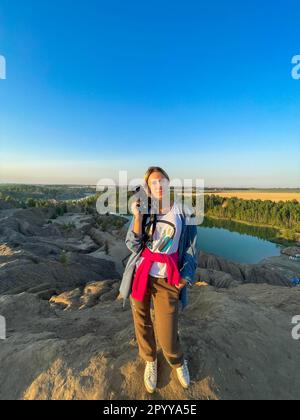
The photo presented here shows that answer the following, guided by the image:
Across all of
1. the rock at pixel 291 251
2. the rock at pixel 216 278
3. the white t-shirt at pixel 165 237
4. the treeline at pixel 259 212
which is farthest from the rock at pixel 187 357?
the treeline at pixel 259 212

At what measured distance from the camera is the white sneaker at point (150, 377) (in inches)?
116

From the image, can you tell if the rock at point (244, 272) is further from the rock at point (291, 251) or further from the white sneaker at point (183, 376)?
the rock at point (291, 251)

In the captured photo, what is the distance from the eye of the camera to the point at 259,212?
75375 mm

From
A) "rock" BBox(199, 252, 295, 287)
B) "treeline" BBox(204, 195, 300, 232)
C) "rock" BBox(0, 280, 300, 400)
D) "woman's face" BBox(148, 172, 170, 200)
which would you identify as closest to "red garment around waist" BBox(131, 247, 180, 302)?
"woman's face" BBox(148, 172, 170, 200)

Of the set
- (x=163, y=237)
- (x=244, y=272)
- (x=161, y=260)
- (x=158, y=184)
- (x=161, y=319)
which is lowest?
(x=244, y=272)

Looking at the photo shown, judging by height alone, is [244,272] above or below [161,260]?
below

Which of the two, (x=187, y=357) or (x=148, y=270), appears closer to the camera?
(x=148, y=270)

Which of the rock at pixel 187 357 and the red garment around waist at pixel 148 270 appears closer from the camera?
the red garment around waist at pixel 148 270

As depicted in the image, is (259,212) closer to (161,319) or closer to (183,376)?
(183,376)

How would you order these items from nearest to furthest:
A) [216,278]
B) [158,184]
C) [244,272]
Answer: [158,184] < [216,278] < [244,272]

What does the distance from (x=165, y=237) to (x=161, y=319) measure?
1009 millimetres

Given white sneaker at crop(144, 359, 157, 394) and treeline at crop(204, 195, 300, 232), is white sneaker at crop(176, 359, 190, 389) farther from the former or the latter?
treeline at crop(204, 195, 300, 232)

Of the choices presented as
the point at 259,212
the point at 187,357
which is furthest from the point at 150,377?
the point at 259,212

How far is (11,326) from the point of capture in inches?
260
